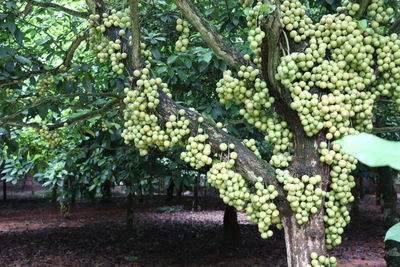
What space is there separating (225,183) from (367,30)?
1.04m

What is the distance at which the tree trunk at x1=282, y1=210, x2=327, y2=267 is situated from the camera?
1.87 metres

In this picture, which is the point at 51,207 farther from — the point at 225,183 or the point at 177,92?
the point at 225,183

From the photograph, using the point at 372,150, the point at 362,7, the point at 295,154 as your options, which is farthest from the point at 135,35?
the point at 372,150

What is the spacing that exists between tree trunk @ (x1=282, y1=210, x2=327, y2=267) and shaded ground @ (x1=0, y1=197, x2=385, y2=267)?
5616mm

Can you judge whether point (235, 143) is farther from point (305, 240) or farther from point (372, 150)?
point (372, 150)

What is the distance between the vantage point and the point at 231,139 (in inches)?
80.4

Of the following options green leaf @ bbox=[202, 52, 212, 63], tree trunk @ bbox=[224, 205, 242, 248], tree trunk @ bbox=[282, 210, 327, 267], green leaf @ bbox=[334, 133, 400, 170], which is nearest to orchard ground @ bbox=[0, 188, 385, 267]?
tree trunk @ bbox=[224, 205, 242, 248]

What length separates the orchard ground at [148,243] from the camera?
24.6 feet

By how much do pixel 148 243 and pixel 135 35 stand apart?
7.46m

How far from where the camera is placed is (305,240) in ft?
6.18

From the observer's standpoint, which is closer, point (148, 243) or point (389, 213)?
point (389, 213)

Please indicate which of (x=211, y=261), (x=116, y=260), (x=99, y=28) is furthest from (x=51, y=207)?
(x=99, y=28)

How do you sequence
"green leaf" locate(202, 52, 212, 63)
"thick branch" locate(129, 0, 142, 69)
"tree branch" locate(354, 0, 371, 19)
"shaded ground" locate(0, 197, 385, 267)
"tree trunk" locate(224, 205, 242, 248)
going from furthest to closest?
"tree trunk" locate(224, 205, 242, 248), "shaded ground" locate(0, 197, 385, 267), "green leaf" locate(202, 52, 212, 63), "thick branch" locate(129, 0, 142, 69), "tree branch" locate(354, 0, 371, 19)

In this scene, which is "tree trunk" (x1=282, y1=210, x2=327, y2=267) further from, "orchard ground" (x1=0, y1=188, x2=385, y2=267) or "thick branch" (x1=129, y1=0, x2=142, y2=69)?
"orchard ground" (x1=0, y1=188, x2=385, y2=267)
